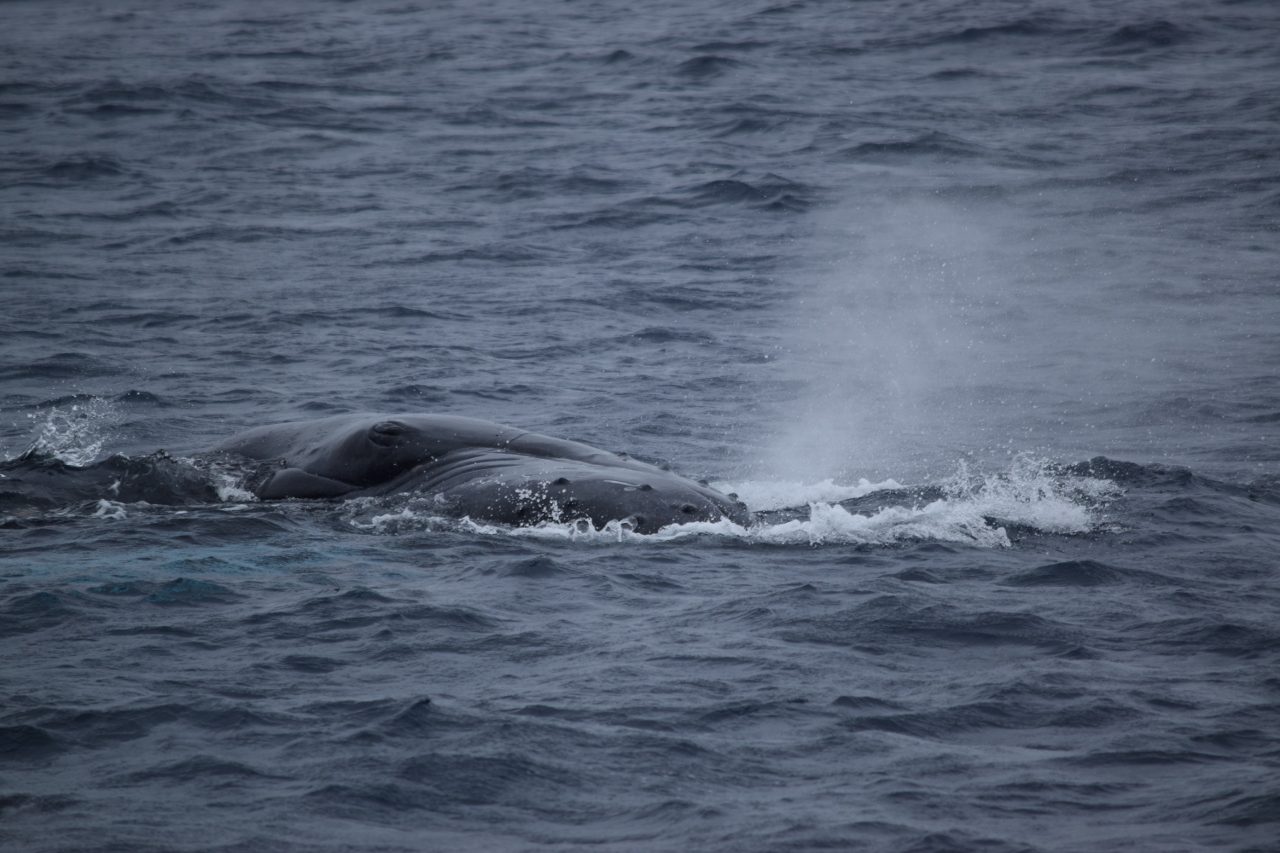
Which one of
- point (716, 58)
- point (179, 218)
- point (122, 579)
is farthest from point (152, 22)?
point (122, 579)

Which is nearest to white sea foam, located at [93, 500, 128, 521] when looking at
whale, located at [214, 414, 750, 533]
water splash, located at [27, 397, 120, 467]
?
whale, located at [214, 414, 750, 533]

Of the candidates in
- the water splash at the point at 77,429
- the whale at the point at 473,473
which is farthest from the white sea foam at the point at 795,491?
the water splash at the point at 77,429

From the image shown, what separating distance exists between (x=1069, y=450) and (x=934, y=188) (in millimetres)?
13575

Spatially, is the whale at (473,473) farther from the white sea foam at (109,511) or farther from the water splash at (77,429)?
the water splash at (77,429)

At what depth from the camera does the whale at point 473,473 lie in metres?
14.0

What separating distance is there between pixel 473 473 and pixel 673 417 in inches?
230

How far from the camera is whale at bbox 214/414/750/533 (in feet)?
46.0

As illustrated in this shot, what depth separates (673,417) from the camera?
20.2 m

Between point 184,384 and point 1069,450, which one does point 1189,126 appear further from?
point 184,384

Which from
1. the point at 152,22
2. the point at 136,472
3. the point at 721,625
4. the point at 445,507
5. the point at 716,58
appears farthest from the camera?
the point at 152,22

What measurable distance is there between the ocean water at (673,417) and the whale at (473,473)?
1.11ft

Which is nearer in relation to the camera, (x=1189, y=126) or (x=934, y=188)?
(x=934, y=188)

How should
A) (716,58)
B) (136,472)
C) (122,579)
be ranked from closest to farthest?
(122,579), (136,472), (716,58)

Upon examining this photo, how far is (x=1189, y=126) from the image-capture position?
109 feet
